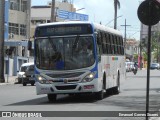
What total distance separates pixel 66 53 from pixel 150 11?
839 centimetres

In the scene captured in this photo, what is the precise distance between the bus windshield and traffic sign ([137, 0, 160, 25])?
8.15m

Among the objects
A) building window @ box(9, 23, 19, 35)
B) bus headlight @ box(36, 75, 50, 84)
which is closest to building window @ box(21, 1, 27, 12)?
building window @ box(9, 23, 19, 35)

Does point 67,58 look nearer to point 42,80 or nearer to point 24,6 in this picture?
point 42,80

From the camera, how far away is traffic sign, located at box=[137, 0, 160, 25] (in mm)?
13266

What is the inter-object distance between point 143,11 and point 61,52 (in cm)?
834

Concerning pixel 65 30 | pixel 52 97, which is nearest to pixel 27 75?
pixel 52 97

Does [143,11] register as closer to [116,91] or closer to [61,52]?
[61,52]

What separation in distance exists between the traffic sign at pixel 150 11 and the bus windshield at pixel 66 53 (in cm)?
815

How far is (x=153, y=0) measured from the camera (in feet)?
43.7

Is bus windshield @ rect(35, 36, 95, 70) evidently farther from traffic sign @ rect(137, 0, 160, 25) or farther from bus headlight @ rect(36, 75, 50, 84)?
traffic sign @ rect(137, 0, 160, 25)

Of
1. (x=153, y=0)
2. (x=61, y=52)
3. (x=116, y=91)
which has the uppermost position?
(x=153, y=0)

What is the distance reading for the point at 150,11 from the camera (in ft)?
43.5

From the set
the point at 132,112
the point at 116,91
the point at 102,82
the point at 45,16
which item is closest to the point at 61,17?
the point at 45,16

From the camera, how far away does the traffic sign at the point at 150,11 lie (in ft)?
43.5
